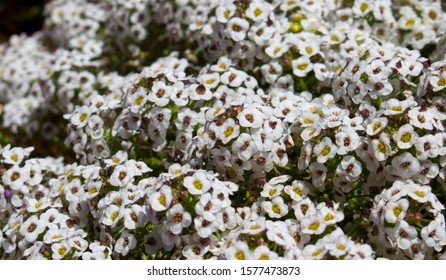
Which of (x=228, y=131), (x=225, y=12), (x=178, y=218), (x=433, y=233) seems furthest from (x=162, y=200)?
(x=225, y=12)

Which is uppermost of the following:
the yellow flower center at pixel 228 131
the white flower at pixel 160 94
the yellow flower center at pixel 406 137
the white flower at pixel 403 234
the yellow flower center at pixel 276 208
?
the yellow flower center at pixel 406 137

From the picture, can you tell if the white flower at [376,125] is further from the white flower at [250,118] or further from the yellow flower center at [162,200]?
A: the yellow flower center at [162,200]

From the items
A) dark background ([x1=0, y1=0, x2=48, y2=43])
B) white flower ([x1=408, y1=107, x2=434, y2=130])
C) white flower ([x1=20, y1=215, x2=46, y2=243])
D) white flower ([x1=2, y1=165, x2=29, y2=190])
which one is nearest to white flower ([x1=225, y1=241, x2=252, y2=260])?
white flower ([x1=408, y1=107, x2=434, y2=130])

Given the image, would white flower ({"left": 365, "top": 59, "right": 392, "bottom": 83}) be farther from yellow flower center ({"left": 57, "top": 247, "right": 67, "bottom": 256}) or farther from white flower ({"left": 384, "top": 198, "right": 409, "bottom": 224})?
yellow flower center ({"left": 57, "top": 247, "right": 67, "bottom": 256})

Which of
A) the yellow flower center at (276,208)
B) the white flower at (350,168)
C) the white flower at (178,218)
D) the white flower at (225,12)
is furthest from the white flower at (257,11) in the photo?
the white flower at (178,218)
